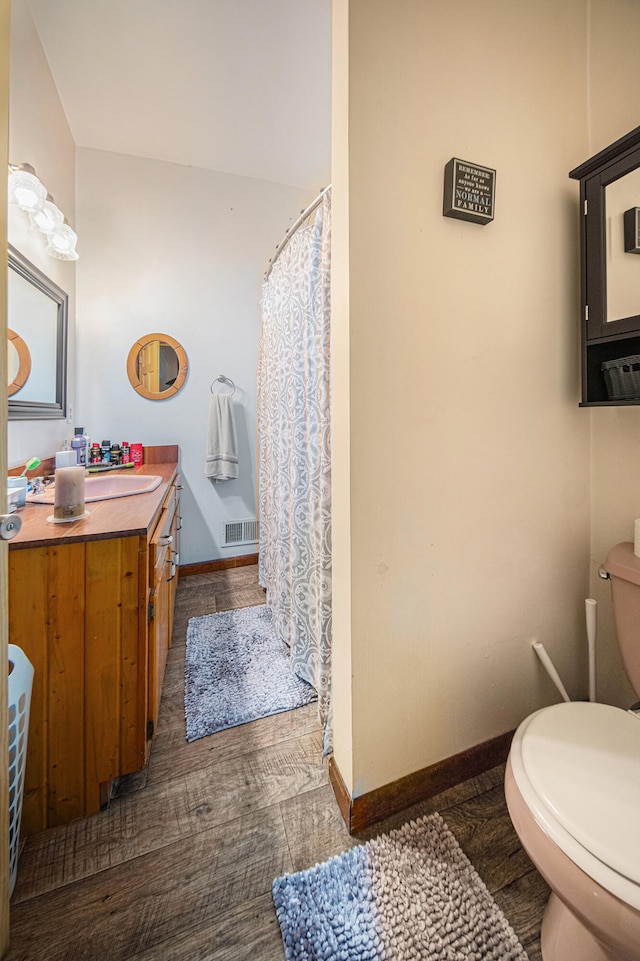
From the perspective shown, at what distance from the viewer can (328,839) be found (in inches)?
40.1

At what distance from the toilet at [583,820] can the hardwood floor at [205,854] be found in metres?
0.17

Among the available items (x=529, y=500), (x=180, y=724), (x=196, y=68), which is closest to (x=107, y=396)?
(x=196, y=68)

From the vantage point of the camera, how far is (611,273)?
1085mm

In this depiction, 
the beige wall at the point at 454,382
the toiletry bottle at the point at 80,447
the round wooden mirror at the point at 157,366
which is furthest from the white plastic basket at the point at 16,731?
the round wooden mirror at the point at 157,366

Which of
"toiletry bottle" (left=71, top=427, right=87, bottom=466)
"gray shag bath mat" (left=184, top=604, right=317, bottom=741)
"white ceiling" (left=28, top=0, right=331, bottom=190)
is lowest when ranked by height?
"gray shag bath mat" (left=184, top=604, right=317, bottom=741)

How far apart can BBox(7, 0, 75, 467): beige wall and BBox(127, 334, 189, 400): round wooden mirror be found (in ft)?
1.22

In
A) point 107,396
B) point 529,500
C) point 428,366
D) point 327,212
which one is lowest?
point 529,500

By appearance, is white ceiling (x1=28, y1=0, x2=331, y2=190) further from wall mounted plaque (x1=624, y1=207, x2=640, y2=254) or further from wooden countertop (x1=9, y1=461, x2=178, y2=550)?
wooden countertop (x1=9, y1=461, x2=178, y2=550)

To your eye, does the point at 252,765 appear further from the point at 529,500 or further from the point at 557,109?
the point at 557,109

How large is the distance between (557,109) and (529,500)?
1.23m

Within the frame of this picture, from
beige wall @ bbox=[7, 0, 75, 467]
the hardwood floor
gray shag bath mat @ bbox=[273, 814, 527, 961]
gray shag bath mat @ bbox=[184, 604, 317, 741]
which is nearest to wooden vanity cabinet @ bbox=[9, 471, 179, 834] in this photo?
the hardwood floor

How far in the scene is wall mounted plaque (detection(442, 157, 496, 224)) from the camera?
995 millimetres

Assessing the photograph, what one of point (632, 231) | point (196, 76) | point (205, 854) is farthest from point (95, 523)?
point (196, 76)

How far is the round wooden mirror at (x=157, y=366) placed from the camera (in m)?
2.56
